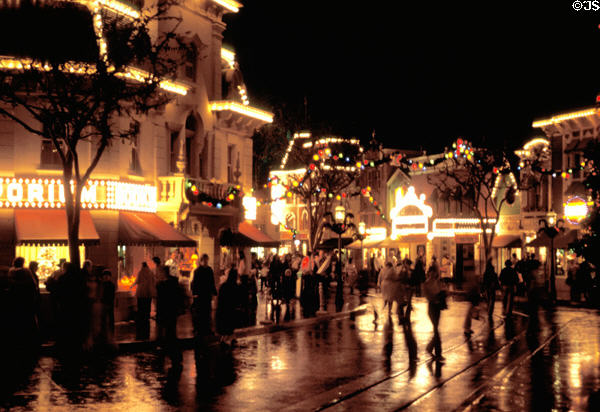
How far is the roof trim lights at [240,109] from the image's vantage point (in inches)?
1257

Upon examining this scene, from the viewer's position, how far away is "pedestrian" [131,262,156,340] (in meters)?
18.2

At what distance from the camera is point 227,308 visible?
16.0 meters

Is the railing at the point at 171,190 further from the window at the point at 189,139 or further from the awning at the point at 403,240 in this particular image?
the awning at the point at 403,240

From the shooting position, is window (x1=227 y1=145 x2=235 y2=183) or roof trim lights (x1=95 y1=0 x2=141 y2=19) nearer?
roof trim lights (x1=95 y1=0 x2=141 y2=19)

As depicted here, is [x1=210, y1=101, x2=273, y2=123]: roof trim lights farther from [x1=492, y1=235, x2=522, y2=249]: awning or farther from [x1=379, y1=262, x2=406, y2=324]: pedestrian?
[x1=492, y1=235, x2=522, y2=249]: awning

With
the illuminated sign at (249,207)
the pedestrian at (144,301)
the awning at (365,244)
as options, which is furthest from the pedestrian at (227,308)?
the awning at (365,244)

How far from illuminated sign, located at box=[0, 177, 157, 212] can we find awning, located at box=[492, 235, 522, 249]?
30685 mm

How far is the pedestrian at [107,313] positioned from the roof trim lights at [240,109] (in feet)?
49.5

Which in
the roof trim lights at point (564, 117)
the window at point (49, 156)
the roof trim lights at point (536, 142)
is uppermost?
the roof trim lights at point (564, 117)

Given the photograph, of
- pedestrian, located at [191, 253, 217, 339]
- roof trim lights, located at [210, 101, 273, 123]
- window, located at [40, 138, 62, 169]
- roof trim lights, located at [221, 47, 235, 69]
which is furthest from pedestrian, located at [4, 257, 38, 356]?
roof trim lights, located at [221, 47, 235, 69]

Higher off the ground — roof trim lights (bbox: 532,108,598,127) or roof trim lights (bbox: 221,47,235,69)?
roof trim lights (bbox: 221,47,235,69)

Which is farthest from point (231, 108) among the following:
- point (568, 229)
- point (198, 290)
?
point (568, 229)

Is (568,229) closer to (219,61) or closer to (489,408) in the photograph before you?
(219,61)

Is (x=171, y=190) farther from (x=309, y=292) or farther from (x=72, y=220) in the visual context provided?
(x=72, y=220)
